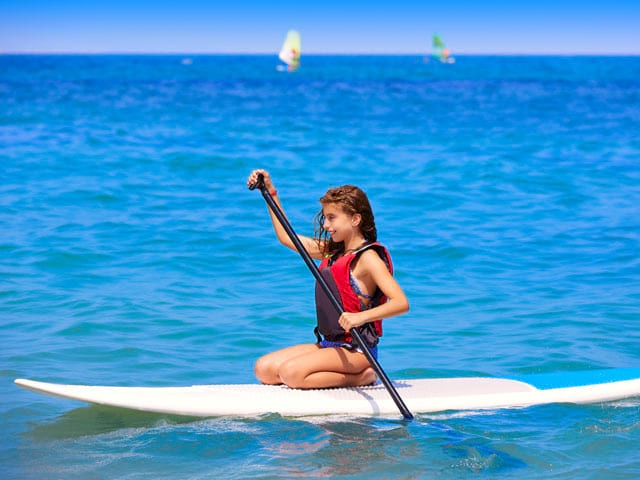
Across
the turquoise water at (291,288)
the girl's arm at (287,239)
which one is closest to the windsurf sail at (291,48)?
the turquoise water at (291,288)

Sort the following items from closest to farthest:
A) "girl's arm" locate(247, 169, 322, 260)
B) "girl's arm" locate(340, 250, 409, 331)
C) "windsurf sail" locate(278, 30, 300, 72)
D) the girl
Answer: "girl's arm" locate(340, 250, 409, 331) → the girl → "girl's arm" locate(247, 169, 322, 260) → "windsurf sail" locate(278, 30, 300, 72)

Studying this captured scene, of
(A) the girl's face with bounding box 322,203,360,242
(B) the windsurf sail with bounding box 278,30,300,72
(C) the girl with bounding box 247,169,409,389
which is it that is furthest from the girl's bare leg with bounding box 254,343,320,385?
(B) the windsurf sail with bounding box 278,30,300,72

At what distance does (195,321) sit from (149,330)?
39 cm

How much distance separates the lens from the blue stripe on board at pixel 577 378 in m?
5.23

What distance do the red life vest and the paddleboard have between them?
35 cm

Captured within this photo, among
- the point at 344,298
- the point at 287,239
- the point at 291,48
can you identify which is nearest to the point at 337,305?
the point at 344,298

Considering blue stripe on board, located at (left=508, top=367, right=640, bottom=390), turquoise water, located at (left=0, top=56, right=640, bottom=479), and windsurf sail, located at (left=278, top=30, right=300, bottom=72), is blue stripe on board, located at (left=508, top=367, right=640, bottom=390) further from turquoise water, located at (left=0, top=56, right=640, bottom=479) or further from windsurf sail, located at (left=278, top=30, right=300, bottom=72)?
windsurf sail, located at (left=278, top=30, right=300, bottom=72)

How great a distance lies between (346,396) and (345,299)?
1.79 feet

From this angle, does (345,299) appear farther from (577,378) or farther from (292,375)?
(577,378)

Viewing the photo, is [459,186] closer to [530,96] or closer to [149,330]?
[149,330]

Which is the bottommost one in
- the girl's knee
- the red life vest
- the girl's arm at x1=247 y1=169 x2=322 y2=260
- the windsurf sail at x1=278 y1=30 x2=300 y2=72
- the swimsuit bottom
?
the girl's knee

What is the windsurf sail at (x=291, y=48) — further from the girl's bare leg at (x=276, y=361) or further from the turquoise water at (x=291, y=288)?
the girl's bare leg at (x=276, y=361)

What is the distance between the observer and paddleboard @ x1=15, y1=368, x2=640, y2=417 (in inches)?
188

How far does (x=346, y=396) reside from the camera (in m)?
4.84
